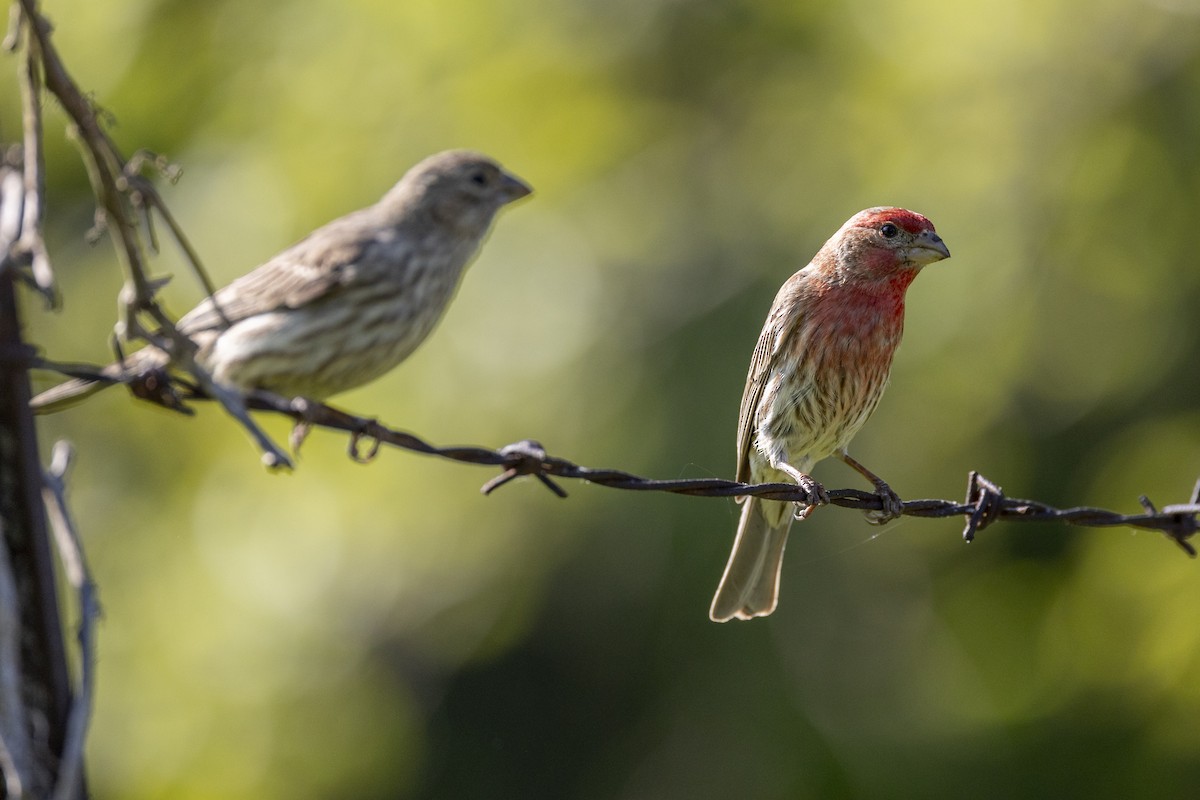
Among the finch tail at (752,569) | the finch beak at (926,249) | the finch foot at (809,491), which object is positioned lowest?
the finch tail at (752,569)

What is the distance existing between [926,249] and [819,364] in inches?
19.8

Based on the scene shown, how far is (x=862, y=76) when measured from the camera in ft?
39.2

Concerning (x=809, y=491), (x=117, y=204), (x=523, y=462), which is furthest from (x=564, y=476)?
(x=117, y=204)

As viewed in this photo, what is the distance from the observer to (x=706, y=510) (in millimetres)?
10062

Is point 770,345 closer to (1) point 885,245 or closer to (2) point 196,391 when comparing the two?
(1) point 885,245

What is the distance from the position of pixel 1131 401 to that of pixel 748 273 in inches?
105

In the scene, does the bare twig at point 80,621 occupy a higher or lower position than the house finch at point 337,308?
lower

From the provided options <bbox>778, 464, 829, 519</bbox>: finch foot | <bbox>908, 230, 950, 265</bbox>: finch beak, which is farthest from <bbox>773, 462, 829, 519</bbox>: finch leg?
<bbox>908, 230, 950, 265</bbox>: finch beak

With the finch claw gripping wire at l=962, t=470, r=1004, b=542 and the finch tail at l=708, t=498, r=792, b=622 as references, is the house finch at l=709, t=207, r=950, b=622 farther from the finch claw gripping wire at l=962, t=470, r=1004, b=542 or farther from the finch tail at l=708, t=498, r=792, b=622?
the finch claw gripping wire at l=962, t=470, r=1004, b=542

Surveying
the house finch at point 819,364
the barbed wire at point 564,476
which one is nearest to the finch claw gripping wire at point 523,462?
the barbed wire at point 564,476

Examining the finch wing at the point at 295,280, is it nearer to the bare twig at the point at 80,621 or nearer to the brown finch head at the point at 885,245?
the brown finch head at the point at 885,245

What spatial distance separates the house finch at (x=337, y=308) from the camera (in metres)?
4.73

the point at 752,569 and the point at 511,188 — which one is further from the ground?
the point at 511,188

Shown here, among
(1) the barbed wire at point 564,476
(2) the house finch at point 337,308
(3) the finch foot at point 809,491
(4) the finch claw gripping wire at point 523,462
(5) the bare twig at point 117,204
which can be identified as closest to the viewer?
(5) the bare twig at point 117,204
